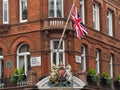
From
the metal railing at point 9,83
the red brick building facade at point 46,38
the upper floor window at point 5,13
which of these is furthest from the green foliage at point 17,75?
the upper floor window at point 5,13

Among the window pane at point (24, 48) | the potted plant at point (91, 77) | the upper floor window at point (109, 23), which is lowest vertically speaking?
the potted plant at point (91, 77)

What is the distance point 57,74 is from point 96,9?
36.6 feet

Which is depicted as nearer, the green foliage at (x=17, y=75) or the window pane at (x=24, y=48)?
the green foliage at (x=17, y=75)

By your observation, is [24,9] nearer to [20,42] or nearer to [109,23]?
[20,42]

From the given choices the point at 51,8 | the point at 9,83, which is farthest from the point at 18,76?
the point at 51,8

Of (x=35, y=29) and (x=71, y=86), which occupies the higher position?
(x=35, y=29)

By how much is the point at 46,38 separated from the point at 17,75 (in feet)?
12.4

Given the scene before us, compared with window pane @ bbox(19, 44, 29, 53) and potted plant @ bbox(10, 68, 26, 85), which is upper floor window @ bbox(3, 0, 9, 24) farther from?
potted plant @ bbox(10, 68, 26, 85)

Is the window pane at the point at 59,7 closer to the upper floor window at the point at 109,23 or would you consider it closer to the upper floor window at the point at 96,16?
the upper floor window at the point at 96,16

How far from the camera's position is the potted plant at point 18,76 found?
42.5m

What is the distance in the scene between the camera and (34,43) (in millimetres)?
42844

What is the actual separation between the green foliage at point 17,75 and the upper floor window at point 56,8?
→ 16.5 ft

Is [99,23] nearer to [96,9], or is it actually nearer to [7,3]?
[96,9]

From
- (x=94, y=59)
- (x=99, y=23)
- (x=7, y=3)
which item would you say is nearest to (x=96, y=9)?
(x=99, y=23)
